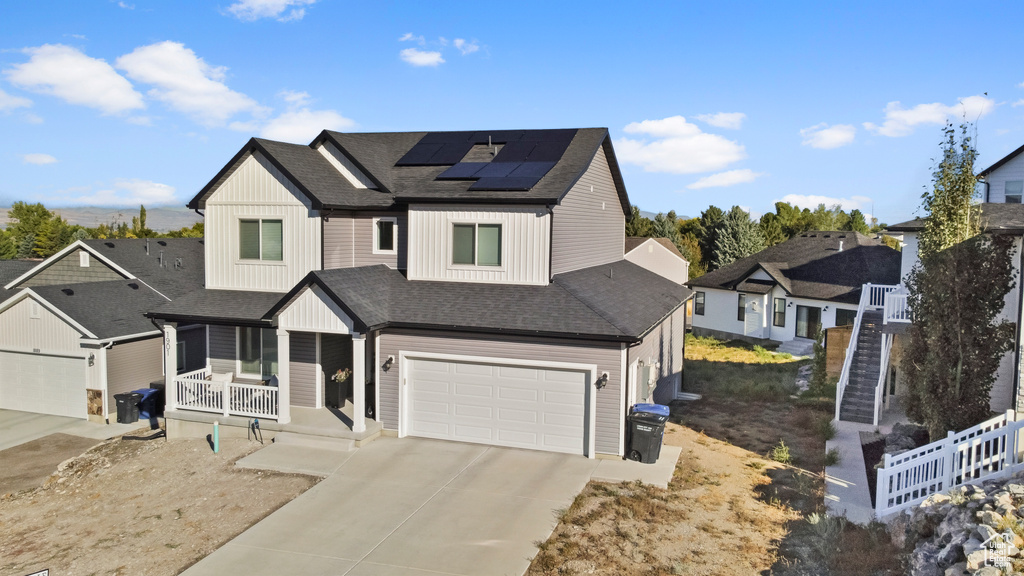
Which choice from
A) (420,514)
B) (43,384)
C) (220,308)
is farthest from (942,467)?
(43,384)

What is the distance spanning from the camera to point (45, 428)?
19281 millimetres

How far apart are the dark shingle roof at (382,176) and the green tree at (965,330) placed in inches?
322

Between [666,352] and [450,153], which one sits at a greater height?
[450,153]

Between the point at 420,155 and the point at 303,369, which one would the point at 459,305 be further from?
the point at 420,155

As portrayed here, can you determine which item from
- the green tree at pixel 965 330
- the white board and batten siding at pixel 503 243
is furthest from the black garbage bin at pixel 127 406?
the green tree at pixel 965 330

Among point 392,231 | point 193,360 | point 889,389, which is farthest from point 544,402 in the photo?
point 193,360

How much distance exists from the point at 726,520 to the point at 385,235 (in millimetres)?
11099

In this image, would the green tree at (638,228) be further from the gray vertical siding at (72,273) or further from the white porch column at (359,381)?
the white porch column at (359,381)

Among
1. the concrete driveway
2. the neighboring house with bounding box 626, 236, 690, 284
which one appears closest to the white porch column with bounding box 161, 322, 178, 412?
the concrete driveway

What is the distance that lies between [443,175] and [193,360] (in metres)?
10.5

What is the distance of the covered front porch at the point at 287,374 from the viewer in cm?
1544

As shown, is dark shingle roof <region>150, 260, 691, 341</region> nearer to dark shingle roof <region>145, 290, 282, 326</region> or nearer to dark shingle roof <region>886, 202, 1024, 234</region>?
dark shingle roof <region>145, 290, 282, 326</region>

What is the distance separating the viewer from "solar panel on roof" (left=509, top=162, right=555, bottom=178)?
58.4 feet

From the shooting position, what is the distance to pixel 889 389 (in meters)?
19.8
